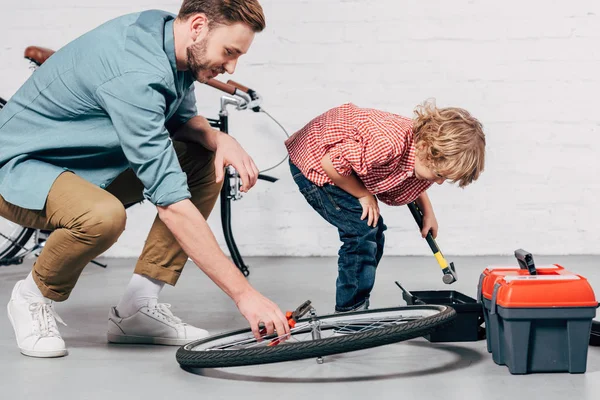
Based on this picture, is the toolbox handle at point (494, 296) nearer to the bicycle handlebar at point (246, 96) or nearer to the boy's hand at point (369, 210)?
the boy's hand at point (369, 210)

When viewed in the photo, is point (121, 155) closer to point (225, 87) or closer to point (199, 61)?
point (199, 61)

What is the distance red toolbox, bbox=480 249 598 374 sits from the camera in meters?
1.59

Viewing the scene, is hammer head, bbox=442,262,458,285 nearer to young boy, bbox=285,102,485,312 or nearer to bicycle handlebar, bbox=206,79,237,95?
young boy, bbox=285,102,485,312

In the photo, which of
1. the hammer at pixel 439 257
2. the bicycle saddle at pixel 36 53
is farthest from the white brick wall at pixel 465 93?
the hammer at pixel 439 257

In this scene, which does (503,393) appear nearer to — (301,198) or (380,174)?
(380,174)

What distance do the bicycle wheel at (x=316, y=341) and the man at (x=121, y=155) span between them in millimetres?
156

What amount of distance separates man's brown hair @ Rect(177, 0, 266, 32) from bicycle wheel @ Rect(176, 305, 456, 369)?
2.31 feet

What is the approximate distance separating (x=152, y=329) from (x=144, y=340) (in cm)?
4

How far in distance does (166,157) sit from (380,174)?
0.76m

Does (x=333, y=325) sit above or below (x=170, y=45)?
below

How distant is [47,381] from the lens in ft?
5.48

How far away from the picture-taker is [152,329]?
6.64ft

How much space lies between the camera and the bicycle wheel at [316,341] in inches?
61.6

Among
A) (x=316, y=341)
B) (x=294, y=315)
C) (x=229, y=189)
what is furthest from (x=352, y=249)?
(x=229, y=189)
